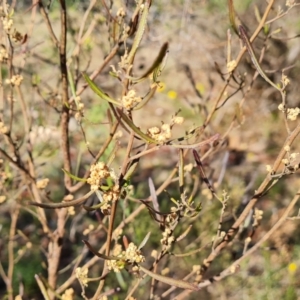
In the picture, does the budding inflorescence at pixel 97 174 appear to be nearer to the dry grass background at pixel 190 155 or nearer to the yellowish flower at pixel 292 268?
the dry grass background at pixel 190 155

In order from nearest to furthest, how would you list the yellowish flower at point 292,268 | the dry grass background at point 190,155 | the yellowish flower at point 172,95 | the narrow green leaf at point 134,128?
the narrow green leaf at point 134,128, the dry grass background at point 190,155, the yellowish flower at point 292,268, the yellowish flower at point 172,95

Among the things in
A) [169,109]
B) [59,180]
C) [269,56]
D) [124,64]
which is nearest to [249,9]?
[269,56]

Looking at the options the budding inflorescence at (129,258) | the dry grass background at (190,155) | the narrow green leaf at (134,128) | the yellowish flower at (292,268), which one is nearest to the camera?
the narrow green leaf at (134,128)

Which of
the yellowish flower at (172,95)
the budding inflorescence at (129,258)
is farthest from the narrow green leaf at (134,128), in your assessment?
the yellowish flower at (172,95)

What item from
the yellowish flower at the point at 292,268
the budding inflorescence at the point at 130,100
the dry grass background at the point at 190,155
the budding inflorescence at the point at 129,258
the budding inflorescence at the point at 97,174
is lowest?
the budding inflorescence at the point at 129,258

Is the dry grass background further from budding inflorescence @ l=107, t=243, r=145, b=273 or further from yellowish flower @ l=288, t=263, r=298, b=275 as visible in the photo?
budding inflorescence @ l=107, t=243, r=145, b=273

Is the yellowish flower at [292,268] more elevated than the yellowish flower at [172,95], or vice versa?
the yellowish flower at [172,95]

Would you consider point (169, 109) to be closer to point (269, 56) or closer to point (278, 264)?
point (269, 56)

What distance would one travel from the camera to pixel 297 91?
4234mm

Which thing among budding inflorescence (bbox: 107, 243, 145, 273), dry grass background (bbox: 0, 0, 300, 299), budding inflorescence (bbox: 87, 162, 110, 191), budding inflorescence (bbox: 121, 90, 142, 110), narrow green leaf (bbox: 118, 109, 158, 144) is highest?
dry grass background (bbox: 0, 0, 300, 299)

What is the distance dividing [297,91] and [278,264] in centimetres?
182

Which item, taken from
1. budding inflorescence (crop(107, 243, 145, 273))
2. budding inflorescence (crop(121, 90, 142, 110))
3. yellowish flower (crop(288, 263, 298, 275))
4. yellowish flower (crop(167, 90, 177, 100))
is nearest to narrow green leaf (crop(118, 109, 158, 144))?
budding inflorescence (crop(121, 90, 142, 110))

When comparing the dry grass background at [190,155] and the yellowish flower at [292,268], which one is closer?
the dry grass background at [190,155]

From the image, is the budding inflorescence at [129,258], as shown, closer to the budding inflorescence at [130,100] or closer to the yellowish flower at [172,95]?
the budding inflorescence at [130,100]
